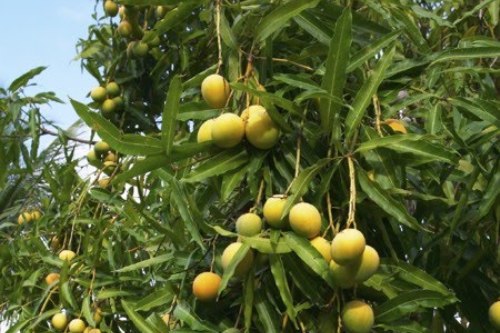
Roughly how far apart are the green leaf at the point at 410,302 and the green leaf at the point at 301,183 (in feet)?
0.65

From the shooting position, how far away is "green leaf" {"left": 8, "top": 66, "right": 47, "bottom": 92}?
215 cm

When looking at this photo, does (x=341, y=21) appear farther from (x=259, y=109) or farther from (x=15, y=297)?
(x=15, y=297)

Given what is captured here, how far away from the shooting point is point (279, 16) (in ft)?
3.86

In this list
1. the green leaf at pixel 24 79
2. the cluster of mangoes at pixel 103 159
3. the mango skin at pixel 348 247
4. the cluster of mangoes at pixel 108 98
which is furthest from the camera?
the cluster of mangoes at pixel 108 98

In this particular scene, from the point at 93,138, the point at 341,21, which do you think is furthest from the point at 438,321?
the point at 93,138

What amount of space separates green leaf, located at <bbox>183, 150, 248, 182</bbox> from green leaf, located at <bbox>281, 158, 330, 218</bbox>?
109mm

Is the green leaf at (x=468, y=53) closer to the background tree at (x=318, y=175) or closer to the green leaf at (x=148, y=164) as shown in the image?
the background tree at (x=318, y=175)

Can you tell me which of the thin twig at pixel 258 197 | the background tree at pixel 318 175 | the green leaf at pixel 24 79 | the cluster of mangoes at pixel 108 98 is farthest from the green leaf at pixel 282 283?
the cluster of mangoes at pixel 108 98

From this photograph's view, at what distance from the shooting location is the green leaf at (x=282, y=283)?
3.33ft

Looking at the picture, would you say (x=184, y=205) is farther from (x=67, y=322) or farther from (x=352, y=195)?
(x=67, y=322)

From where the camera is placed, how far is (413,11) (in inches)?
58.6

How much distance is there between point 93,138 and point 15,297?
64 cm

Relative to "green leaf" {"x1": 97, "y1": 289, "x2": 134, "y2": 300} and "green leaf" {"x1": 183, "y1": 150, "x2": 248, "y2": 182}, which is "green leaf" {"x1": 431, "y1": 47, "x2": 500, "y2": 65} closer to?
"green leaf" {"x1": 183, "y1": 150, "x2": 248, "y2": 182}

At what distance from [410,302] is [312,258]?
0.55ft
